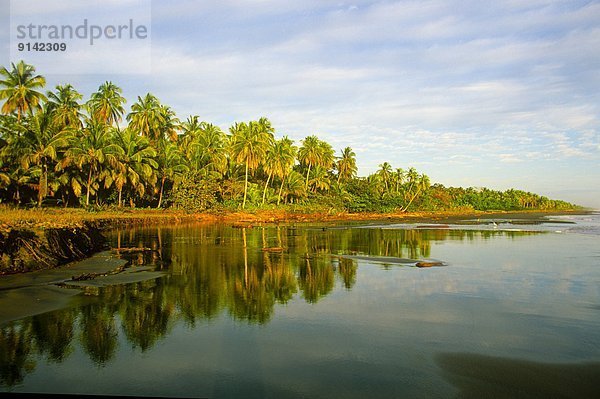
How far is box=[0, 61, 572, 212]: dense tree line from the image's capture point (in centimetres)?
4788

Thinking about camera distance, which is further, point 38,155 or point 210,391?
point 38,155

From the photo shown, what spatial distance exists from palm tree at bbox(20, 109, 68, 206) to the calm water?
1352 inches

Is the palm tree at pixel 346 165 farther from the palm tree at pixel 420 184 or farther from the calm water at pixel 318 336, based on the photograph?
the calm water at pixel 318 336

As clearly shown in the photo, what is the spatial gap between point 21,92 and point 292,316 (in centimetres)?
5180

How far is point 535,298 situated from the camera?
13664mm

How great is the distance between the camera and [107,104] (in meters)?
67.2

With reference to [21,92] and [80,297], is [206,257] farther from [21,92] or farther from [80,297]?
[21,92]

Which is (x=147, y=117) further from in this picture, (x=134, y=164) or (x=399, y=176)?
(x=399, y=176)


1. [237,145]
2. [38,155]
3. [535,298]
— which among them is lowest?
[535,298]

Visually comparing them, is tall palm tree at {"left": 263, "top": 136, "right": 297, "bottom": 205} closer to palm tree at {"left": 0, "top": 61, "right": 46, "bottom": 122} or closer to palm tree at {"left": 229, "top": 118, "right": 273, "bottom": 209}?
palm tree at {"left": 229, "top": 118, "right": 273, "bottom": 209}

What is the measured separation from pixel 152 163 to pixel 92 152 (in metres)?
9.43

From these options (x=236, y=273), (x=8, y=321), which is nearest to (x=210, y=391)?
(x=8, y=321)

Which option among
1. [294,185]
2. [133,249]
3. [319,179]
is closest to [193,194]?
[294,185]

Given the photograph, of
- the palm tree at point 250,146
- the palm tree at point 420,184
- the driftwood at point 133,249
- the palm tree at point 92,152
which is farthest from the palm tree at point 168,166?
the palm tree at point 420,184
